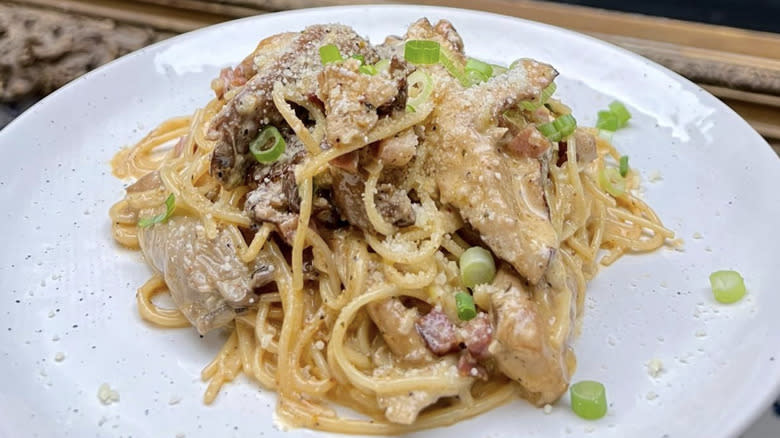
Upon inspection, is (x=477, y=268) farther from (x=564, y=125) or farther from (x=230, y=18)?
(x=230, y=18)

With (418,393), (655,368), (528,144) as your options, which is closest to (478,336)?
(418,393)

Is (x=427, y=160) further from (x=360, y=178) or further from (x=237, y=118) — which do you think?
(x=237, y=118)

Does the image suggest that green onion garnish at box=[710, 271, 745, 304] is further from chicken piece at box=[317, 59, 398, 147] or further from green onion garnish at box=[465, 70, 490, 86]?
chicken piece at box=[317, 59, 398, 147]

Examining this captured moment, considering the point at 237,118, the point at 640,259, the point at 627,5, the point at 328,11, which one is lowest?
the point at 627,5

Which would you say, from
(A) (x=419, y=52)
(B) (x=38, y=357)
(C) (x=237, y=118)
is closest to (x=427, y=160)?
(A) (x=419, y=52)

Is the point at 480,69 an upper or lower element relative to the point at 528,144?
upper

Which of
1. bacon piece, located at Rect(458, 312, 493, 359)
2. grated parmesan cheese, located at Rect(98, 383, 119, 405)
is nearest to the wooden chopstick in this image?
grated parmesan cheese, located at Rect(98, 383, 119, 405)
